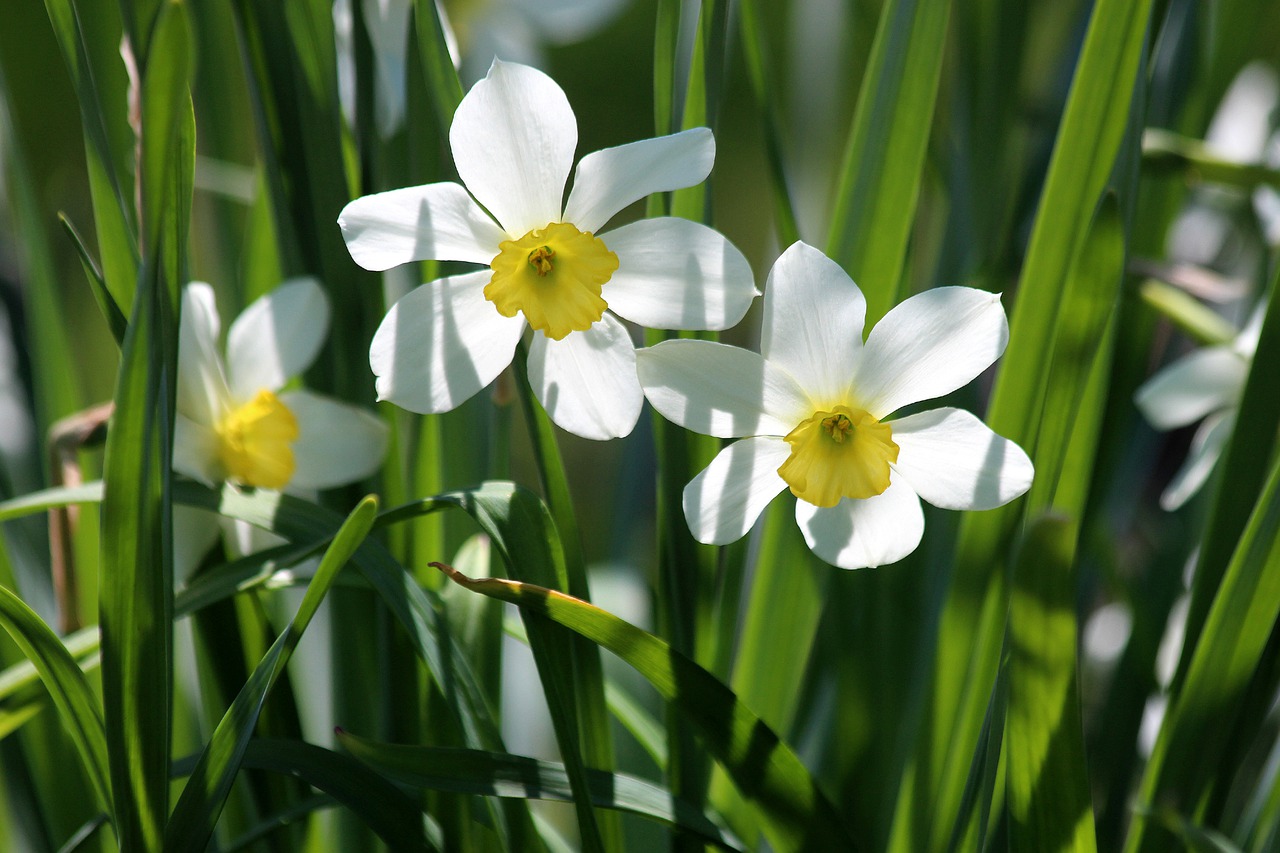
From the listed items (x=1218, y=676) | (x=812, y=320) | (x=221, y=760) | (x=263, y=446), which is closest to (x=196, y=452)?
(x=263, y=446)

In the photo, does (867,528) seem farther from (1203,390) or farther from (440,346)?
(1203,390)

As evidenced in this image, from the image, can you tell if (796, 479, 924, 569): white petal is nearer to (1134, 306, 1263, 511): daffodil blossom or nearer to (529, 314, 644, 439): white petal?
(529, 314, 644, 439): white petal

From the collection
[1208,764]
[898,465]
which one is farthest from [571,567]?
[1208,764]

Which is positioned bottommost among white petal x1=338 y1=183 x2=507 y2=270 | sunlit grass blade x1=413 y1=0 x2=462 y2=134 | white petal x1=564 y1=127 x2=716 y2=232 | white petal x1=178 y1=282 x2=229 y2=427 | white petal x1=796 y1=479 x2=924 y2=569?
white petal x1=796 y1=479 x2=924 y2=569

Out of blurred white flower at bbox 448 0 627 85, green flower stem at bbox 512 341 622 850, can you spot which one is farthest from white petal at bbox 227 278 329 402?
blurred white flower at bbox 448 0 627 85

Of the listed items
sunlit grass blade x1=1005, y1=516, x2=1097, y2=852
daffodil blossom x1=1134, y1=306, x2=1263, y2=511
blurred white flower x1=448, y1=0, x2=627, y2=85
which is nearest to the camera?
sunlit grass blade x1=1005, y1=516, x2=1097, y2=852

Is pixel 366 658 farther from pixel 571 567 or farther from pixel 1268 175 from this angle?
pixel 1268 175
